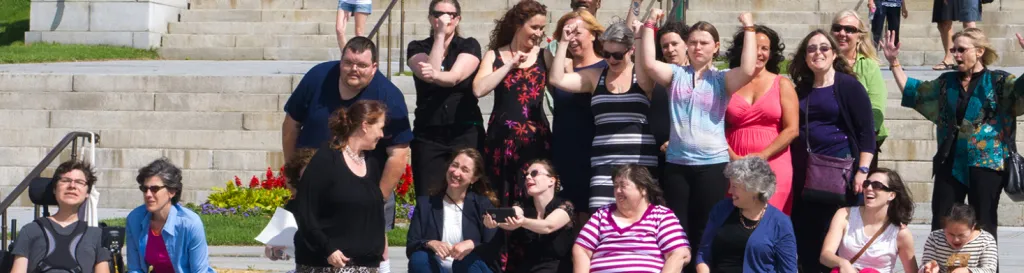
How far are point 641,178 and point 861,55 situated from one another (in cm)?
174

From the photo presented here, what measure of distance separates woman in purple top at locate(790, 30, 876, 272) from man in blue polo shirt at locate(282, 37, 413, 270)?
2.05 metres

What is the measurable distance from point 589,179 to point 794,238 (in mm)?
1174

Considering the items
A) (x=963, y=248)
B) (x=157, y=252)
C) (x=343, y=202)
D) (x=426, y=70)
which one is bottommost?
(x=157, y=252)

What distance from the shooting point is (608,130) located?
7688 millimetres

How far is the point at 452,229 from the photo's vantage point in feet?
26.1

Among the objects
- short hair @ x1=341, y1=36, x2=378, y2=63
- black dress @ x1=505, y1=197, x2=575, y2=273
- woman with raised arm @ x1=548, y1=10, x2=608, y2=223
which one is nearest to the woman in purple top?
woman with raised arm @ x1=548, y1=10, x2=608, y2=223

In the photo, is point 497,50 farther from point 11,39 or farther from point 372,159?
point 11,39

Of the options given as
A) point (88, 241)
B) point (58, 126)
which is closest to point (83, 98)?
point (58, 126)

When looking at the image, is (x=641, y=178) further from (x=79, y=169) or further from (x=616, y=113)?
(x=79, y=169)

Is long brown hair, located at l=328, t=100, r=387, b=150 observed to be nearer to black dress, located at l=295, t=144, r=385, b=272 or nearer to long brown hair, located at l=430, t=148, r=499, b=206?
black dress, located at l=295, t=144, r=385, b=272

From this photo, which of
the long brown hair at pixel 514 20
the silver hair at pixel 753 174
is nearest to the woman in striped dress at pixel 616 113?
the long brown hair at pixel 514 20

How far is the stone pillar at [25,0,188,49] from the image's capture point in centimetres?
2041

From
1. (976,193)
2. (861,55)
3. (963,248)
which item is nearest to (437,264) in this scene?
(861,55)

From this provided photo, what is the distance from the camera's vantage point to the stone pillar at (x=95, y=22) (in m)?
20.4
